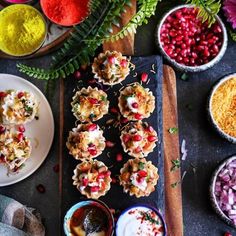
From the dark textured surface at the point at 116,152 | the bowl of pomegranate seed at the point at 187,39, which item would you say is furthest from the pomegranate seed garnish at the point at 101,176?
the bowl of pomegranate seed at the point at 187,39

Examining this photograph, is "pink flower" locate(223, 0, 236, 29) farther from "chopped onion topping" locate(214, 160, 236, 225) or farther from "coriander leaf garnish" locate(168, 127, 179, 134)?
"chopped onion topping" locate(214, 160, 236, 225)

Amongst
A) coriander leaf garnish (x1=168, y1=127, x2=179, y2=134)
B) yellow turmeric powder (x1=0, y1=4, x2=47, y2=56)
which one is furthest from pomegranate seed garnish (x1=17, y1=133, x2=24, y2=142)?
coriander leaf garnish (x1=168, y1=127, x2=179, y2=134)

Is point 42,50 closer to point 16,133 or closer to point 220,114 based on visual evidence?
point 16,133

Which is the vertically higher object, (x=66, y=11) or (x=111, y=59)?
(x=66, y=11)

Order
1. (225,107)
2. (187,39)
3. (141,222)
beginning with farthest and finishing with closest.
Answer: (187,39) < (225,107) < (141,222)

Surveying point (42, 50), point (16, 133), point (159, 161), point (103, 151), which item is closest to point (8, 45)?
point (42, 50)

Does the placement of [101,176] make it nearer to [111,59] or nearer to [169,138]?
[169,138]

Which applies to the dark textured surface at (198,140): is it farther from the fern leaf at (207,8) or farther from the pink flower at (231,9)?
the fern leaf at (207,8)

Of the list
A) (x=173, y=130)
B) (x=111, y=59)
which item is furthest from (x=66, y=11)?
(x=173, y=130)
